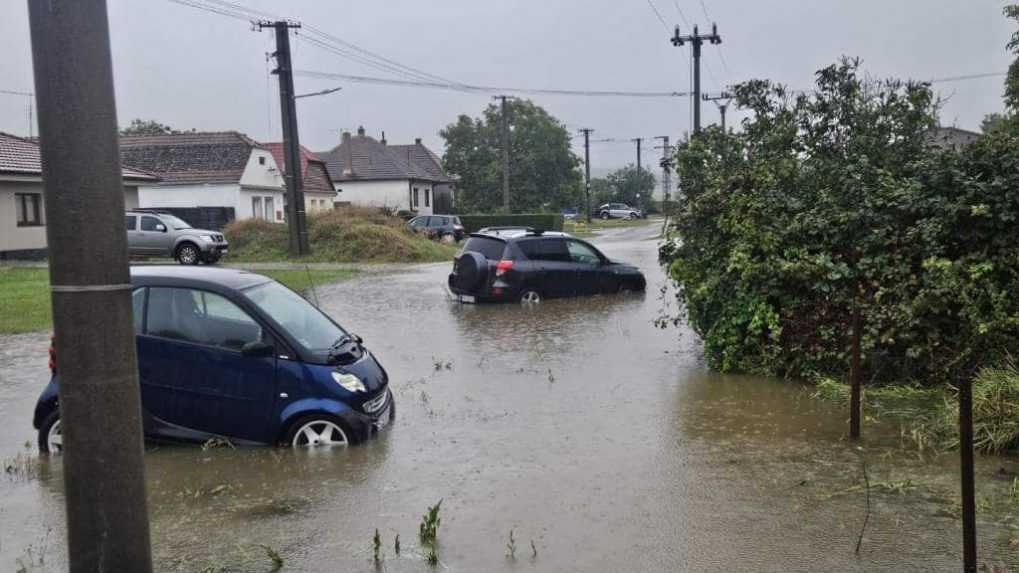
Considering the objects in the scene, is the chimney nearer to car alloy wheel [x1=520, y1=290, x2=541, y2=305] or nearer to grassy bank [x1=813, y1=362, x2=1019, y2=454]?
car alloy wheel [x1=520, y1=290, x2=541, y2=305]

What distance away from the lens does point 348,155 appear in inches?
2477

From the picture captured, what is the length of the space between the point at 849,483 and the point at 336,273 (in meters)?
20.9

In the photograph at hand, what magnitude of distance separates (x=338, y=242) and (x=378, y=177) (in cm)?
2986

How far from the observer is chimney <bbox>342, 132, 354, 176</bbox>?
2429 inches

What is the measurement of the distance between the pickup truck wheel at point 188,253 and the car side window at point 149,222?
1260mm

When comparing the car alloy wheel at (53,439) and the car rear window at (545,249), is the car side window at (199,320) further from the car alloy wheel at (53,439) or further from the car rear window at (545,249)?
the car rear window at (545,249)

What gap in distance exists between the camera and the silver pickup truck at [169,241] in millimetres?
28750

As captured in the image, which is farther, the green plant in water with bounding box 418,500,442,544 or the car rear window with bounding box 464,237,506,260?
the car rear window with bounding box 464,237,506,260

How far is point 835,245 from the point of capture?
9789 mm

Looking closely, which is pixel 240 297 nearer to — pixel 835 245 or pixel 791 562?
pixel 791 562

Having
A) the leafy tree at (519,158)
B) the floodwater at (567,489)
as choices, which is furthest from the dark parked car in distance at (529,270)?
the leafy tree at (519,158)

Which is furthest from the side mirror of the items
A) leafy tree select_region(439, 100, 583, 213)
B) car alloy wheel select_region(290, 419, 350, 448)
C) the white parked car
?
the white parked car

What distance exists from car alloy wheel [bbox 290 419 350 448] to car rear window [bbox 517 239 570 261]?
35.1ft

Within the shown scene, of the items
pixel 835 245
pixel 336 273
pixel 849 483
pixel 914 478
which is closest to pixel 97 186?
pixel 849 483
